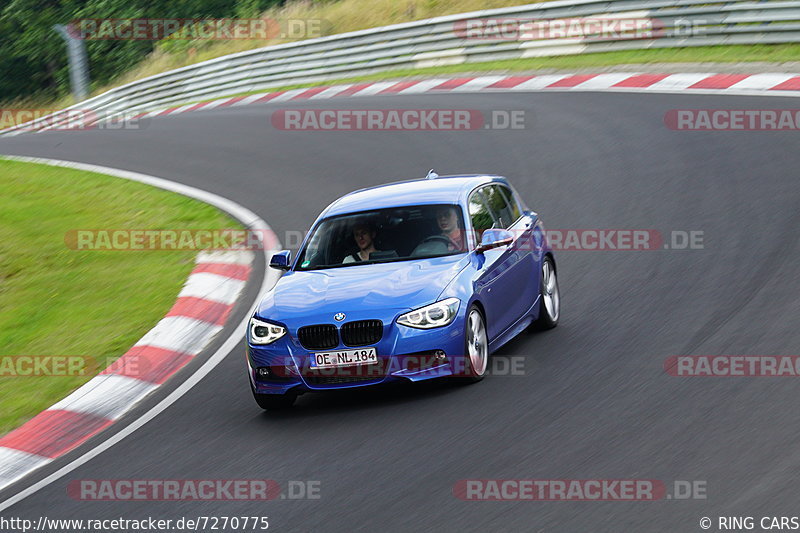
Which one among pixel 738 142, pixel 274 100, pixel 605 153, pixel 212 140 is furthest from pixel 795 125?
pixel 274 100

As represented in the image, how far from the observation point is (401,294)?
874 centimetres

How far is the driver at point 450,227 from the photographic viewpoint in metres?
9.50

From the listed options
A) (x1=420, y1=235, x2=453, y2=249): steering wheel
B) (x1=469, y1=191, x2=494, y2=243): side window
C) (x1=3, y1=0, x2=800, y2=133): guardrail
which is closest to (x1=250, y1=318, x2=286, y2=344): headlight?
(x1=420, y1=235, x2=453, y2=249): steering wheel

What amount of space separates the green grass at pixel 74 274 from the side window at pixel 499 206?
3.55m

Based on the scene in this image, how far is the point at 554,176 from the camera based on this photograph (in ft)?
51.4

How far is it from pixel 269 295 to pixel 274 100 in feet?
62.4

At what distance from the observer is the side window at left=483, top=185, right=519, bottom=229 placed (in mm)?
10383

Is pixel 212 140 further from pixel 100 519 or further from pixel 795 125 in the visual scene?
pixel 100 519

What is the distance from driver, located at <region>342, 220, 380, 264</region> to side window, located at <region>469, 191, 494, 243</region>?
82 cm

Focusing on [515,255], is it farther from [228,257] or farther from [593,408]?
[228,257]

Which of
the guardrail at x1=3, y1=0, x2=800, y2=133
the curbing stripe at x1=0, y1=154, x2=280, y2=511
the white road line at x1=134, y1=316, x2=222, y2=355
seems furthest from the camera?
the guardrail at x1=3, y1=0, x2=800, y2=133

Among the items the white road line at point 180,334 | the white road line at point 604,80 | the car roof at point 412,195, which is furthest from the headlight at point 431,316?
the white road line at point 604,80

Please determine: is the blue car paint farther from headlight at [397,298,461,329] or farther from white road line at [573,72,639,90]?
white road line at [573,72,639,90]

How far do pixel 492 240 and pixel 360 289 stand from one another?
1.20 m
